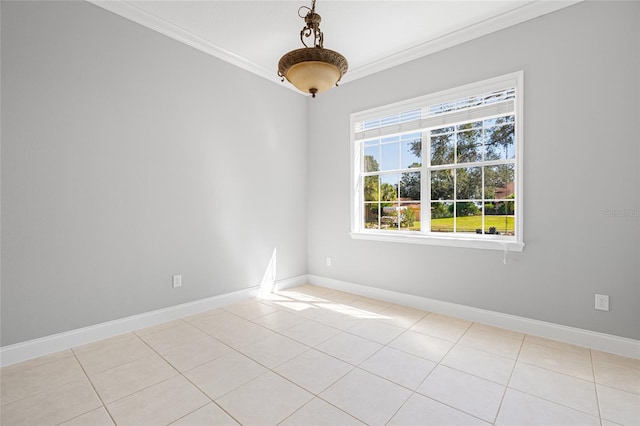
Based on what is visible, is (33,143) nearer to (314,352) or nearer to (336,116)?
(314,352)

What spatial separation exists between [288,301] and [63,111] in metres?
2.89

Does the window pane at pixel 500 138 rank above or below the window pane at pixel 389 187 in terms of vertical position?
above

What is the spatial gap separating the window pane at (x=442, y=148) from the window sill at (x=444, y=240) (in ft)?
2.81

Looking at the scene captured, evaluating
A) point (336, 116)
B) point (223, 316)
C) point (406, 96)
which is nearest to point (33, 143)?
point (223, 316)

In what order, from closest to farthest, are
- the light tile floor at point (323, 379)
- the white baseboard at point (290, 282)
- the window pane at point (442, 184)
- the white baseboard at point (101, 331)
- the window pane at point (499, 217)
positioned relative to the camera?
the light tile floor at point (323, 379)
the white baseboard at point (101, 331)
the window pane at point (499, 217)
the window pane at point (442, 184)
the white baseboard at point (290, 282)

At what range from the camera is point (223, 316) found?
3.22 m

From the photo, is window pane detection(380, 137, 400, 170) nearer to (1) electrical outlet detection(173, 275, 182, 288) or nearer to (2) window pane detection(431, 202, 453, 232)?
(2) window pane detection(431, 202, 453, 232)

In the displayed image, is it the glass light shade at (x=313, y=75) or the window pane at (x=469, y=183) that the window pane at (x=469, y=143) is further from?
the glass light shade at (x=313, y=75)

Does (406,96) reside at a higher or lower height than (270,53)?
lower

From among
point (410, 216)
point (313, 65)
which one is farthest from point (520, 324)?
point (313, 65)

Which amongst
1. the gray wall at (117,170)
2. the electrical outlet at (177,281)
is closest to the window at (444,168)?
the gray wall at (117,170)

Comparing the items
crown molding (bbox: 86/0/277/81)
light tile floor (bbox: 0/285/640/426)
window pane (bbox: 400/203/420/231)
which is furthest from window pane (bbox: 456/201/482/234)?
crown molding (bbox: 86/0/277/81)

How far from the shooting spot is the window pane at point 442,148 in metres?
3.31

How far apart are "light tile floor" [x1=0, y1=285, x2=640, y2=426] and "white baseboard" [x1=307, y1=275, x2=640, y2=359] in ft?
0.25
